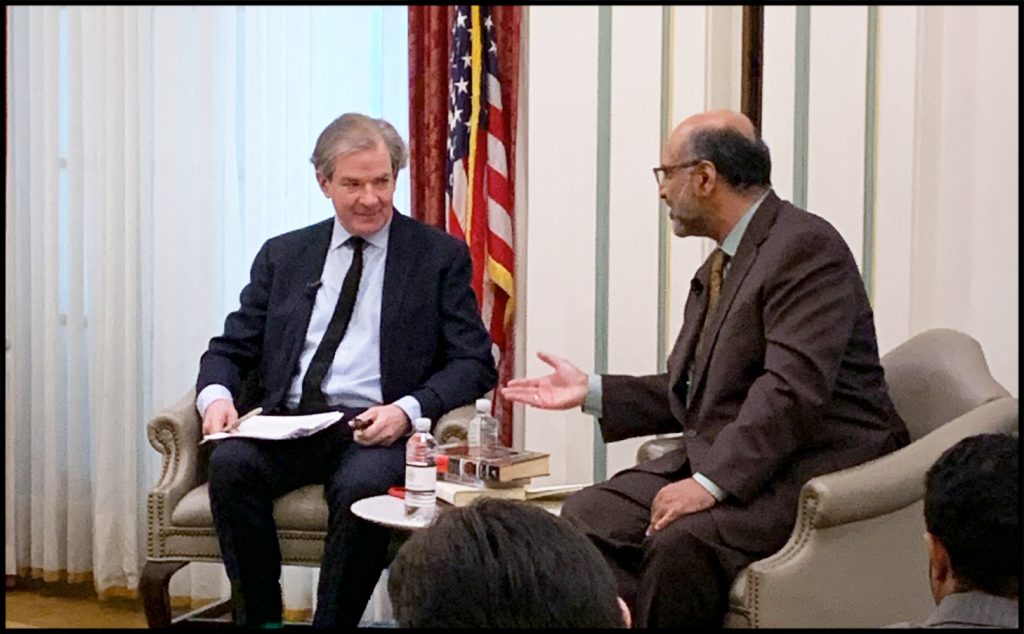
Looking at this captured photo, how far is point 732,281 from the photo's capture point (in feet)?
9.48

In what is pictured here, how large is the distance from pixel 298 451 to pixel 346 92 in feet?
4.95

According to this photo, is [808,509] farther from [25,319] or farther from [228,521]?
[25,319]

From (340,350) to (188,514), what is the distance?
59 cm

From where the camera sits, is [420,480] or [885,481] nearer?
[885,481]

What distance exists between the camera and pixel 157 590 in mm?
3281

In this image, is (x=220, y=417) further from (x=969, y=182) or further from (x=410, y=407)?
(x=969, y=182)

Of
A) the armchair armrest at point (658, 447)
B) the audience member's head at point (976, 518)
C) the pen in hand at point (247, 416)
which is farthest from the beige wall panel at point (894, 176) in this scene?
the audience member's head at point (976, 518)

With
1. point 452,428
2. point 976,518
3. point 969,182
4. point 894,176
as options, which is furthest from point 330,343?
point 976,518

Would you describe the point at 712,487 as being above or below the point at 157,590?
above

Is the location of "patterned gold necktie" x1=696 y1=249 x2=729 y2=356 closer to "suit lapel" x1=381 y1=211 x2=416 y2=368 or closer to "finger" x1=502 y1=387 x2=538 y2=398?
"finger" x1=502 y1=387 x2=538 y2=398

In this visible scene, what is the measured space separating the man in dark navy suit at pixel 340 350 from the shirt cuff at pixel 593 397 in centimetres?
35

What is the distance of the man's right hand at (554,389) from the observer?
10.5ft

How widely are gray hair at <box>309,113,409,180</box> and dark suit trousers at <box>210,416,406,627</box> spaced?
761mm

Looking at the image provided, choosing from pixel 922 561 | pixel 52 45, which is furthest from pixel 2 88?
pixel 922 561
